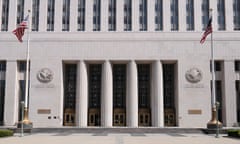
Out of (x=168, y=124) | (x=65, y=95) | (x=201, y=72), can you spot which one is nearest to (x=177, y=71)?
(x=201, y=72)

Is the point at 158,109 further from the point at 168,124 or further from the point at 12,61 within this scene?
the point at 12,61

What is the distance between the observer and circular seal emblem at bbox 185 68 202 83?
163ft

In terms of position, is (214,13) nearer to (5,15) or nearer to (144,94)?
(144,94)

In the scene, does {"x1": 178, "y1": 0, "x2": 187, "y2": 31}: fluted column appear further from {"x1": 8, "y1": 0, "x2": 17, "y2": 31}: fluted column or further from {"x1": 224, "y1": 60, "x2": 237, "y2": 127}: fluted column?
{"x1": 8, "y1": 0, "x2": 17, "y2": 31}: fluted column

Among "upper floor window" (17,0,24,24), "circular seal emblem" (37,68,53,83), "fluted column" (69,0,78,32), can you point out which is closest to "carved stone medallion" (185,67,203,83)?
"fluted column" (69,0,78,32)

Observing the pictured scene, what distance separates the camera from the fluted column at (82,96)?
4988 cm

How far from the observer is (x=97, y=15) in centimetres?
5569

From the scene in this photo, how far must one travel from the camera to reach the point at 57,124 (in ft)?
163

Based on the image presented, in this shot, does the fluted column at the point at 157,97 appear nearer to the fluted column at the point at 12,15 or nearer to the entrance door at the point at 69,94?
the entrance door at the point at 69,94

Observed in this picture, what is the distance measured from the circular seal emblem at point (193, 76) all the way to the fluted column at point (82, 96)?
51.7 ft

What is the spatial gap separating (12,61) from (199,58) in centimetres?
2936

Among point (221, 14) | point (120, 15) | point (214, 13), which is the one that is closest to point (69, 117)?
point (120, 15)

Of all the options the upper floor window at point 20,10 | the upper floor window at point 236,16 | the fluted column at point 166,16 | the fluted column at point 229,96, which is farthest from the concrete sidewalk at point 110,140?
the upper floor window at point 20,10

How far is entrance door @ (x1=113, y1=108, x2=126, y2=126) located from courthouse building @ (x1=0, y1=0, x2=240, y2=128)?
160 millimetres
